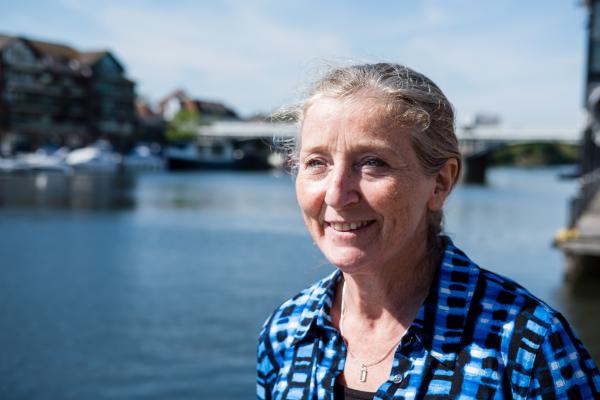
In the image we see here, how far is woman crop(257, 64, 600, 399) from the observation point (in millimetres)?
1521

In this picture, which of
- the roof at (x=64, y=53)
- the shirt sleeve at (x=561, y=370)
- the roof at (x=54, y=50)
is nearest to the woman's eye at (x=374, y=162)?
the shirt sleeve at (x=561, y=370)

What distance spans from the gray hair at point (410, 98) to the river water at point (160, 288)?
5.84 feet

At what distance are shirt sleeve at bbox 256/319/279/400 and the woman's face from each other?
12.9 inches

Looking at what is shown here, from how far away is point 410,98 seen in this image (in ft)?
5.37

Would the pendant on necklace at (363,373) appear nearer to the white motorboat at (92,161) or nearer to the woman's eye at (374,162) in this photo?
the woman's eye at (374,162)

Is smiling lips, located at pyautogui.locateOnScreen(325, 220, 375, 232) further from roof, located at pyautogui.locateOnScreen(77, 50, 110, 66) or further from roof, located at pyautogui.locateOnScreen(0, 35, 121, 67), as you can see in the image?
roof, located at pyautogui.locateOnScreen(77, 50, 110, 66)

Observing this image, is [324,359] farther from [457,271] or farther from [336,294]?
[457,271]

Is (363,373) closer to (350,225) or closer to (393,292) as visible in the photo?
(393,292)

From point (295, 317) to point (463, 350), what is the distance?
49cm

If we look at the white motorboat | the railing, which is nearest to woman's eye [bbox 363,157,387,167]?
the railing

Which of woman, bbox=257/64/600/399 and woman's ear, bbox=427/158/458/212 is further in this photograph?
woman's ear, bbox=427/158/458/212

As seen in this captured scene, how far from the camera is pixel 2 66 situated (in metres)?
68.9

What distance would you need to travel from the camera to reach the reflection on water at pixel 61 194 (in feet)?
102

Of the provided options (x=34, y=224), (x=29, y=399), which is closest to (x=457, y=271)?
(x=29, y=399)
